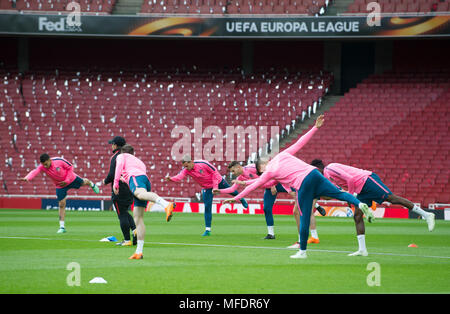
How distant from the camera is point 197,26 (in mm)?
42906

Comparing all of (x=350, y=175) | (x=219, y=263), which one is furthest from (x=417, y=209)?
(x=219, y=263)

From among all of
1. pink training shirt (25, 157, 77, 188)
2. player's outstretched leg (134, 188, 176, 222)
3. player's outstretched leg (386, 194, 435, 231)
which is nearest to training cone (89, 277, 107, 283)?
player's outstretched leg (134, 188, 176, 222)

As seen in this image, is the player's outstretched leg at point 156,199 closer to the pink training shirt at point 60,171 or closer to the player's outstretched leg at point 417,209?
the player's outstretched leg at point 417,209

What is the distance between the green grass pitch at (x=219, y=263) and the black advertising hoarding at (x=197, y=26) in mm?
21156

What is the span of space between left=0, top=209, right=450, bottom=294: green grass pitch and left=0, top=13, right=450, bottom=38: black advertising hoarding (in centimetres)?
2116

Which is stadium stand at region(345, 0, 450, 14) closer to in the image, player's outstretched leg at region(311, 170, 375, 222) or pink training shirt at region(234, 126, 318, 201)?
pink training shirt at region(234, 126, 318, 201)

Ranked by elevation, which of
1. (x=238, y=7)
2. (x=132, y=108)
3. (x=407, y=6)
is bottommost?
(x=132, y=108)

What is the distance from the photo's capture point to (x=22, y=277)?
1124 cm

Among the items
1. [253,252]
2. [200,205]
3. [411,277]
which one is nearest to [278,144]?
[200,205]

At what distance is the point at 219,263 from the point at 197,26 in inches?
1216

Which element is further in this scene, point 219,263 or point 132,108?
point 132,108

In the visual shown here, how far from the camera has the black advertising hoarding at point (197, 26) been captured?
41.8 metres

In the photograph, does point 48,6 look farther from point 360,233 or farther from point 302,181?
point 302,181

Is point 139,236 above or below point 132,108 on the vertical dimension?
below
